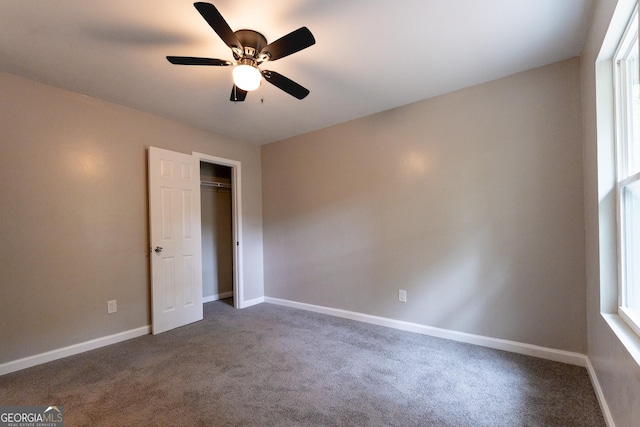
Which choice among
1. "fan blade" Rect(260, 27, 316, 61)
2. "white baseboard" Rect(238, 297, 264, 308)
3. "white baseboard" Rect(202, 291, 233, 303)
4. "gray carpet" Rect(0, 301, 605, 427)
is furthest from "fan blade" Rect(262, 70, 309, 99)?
"white baseboard" Rect(202, 291, 233, 303)

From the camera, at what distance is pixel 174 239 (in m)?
3.29

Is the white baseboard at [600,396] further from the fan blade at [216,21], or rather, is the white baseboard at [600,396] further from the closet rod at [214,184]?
the closet rod at [214,184]

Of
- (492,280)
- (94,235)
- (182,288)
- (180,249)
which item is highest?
(94,235)

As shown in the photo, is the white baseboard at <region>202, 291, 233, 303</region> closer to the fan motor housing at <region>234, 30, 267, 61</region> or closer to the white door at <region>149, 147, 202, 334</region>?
the white door at <region>149, 147, 202, 334</region>

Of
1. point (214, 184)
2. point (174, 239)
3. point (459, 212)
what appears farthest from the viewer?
point (214, 184)

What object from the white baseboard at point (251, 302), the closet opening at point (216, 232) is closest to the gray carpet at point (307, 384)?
the white baseboard at point (251, 302)

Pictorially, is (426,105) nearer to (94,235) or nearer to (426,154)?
(426,154)

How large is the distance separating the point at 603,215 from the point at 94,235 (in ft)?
13.3

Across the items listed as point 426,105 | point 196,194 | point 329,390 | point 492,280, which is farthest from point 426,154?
point 196,194

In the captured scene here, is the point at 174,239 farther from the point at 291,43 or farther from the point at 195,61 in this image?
the point at 291,43

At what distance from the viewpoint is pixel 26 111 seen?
2.40m

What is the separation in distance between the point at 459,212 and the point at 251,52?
227 centimetres

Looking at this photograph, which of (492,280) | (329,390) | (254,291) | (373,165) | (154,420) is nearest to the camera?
(154,420)

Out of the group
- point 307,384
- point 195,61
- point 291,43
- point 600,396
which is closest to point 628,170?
point 600,396
